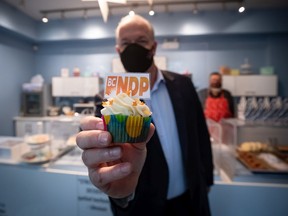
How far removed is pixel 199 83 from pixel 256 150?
88.1 inches

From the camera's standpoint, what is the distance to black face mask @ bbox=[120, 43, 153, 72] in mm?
409

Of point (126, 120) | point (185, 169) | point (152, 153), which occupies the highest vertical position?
point (126, 120)

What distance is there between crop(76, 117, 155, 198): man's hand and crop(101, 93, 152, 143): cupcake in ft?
0.04

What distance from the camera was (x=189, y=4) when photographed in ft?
1.57

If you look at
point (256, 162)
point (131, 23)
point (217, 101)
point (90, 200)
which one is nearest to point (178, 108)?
point (131, 23)

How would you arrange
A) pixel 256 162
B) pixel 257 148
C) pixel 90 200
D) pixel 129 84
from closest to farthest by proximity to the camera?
pixel 129 84 → pixel 90 200 → pixel 256 162 → pixel 257 148

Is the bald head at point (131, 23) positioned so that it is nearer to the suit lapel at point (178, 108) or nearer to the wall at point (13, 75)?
the suit lapel at point (178, 108)

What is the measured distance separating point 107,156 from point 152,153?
0.74ft

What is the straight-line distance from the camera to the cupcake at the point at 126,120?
0.34 meters

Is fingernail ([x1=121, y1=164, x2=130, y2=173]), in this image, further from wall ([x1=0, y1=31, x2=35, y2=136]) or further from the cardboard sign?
wall ([x1=0, y1=31, x2=35, y2=136])

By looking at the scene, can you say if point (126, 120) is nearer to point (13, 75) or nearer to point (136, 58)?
point (136, 58)

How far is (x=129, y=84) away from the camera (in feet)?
0.97

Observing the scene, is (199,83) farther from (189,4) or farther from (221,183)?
(189,4)

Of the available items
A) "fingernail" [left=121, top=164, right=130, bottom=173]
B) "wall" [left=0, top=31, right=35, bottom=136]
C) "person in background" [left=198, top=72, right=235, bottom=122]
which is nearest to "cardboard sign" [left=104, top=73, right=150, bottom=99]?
"fingernail" [left=121, top=164, right=130, bottom=173]
